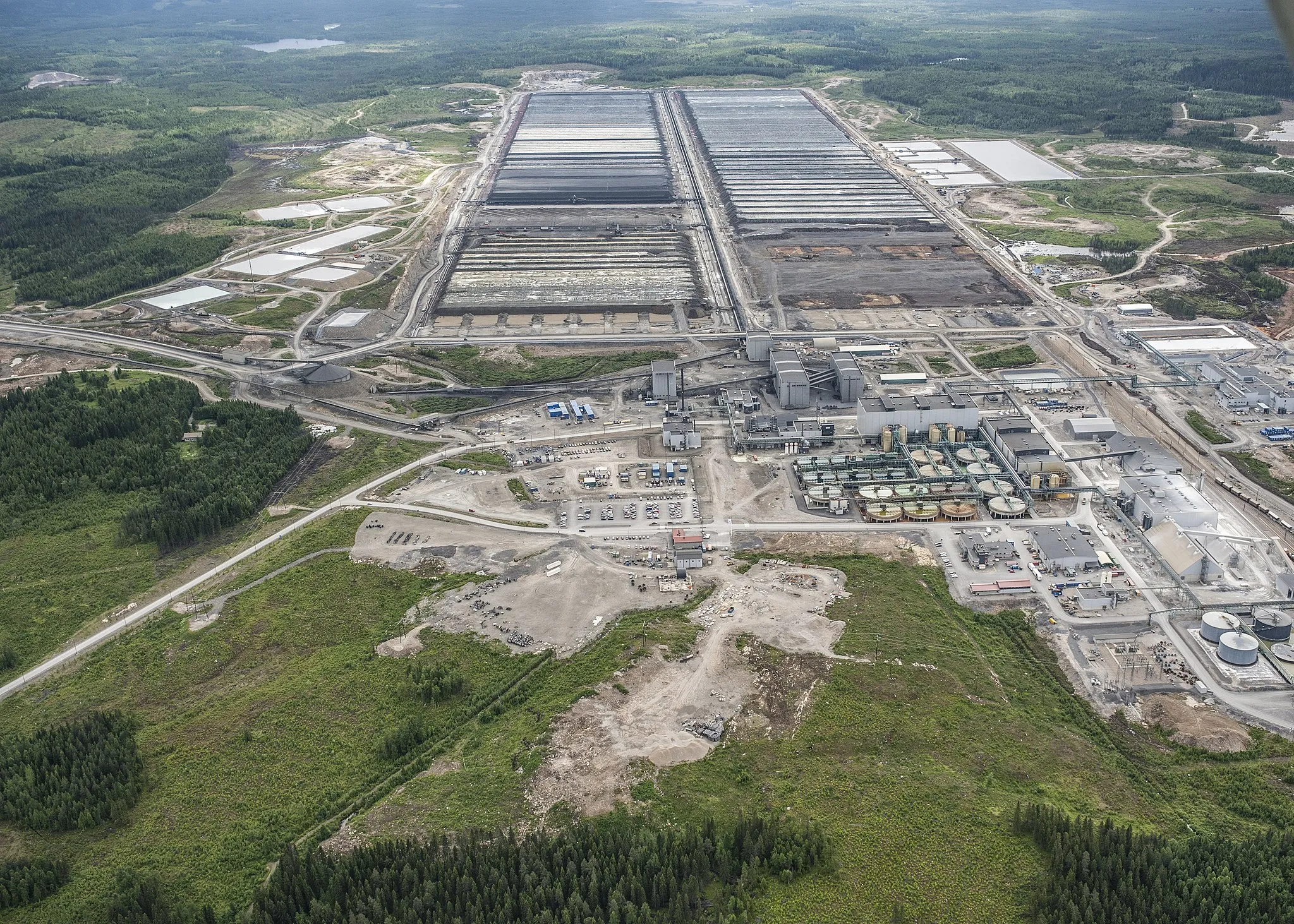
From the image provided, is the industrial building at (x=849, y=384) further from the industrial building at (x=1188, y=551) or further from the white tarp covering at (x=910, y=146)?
the white tarp covering at (x=910, y=146)

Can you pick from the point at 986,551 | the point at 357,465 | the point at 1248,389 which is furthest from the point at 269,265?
the point at 1248,389

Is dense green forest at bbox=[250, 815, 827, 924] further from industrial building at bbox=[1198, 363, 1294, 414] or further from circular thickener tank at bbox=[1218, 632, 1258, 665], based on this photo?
industrial building at bbox=[1198, 363, 1294, 414]

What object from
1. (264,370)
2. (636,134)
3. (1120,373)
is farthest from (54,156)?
(1120,373)

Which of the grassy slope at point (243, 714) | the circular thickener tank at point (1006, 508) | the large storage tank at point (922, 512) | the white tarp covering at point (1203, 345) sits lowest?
the grassy slope at point (243, 714)

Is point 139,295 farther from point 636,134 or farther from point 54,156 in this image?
point 636,134

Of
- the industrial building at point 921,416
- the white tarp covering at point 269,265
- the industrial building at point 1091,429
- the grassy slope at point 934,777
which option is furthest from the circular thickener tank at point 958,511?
the white tarp covering at point 269,265

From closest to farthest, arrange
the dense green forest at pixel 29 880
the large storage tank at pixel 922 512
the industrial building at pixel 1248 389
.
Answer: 1. the dense green forest at pixel 29 880
2. the large storage tank at pixel 922 512
3. the industrial building at pixel 1248 389

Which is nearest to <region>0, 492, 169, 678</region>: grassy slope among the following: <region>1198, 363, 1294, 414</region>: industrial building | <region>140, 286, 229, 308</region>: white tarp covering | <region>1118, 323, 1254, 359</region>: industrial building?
<region>140, 286, 229, 308</region>: white tarp covering
